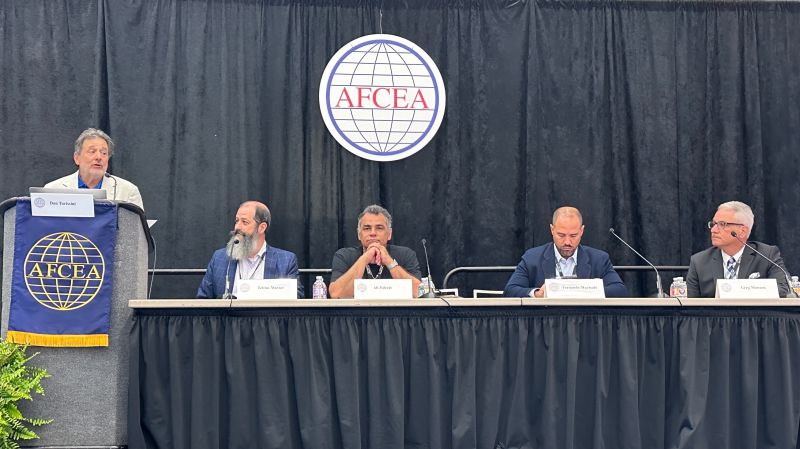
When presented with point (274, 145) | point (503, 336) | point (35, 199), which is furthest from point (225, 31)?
point (503, 336)

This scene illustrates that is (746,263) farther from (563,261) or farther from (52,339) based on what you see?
(52,339)

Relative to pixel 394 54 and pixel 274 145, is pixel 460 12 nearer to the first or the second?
pixel 394 54

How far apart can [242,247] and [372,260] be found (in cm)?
71

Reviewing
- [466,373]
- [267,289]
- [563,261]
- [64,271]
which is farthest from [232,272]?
[563,261]

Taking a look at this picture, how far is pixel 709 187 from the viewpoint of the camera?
6438 millimetres

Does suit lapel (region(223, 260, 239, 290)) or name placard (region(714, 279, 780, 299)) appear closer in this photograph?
name placard (region(714, 279, 780, 299))

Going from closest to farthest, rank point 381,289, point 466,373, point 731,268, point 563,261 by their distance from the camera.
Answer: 1. point 466,373
2. point 381,289
3. point 731,268
4. point 563,261

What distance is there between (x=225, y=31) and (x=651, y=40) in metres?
2.86

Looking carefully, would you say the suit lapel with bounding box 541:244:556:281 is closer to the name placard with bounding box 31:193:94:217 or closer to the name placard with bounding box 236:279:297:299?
the name placard with bounding box 236:279:297:299

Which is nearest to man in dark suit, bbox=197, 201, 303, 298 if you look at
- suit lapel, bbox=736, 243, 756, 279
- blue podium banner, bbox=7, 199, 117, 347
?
blue podium banner, bbox=7, 199, 117, 347

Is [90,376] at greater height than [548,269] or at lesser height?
lesser

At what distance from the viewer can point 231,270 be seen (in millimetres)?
5141

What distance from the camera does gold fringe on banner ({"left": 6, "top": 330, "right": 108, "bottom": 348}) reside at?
377 centimetres

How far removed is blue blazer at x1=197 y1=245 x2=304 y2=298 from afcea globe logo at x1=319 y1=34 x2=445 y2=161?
1279mm
